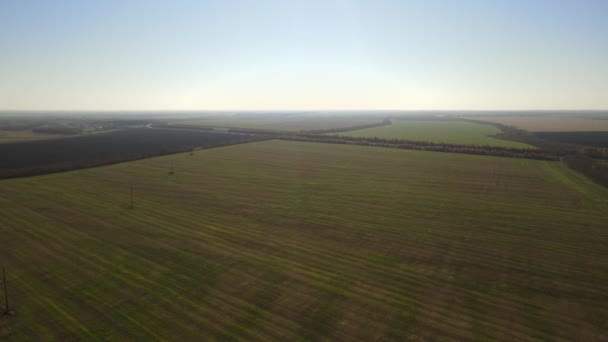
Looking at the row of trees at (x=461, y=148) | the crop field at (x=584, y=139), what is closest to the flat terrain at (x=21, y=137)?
the row of trees at (x=461, y=148)

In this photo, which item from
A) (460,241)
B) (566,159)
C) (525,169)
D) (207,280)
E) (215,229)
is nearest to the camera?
(207,280)

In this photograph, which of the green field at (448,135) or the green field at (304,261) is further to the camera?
the green field at (448,135)

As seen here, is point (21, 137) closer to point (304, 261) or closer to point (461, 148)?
point (304, 261)

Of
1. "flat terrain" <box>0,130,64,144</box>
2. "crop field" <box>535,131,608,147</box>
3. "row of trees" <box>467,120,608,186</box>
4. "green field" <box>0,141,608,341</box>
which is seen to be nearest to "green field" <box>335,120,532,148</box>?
"row of trees" <box>467,120,608,186</box>

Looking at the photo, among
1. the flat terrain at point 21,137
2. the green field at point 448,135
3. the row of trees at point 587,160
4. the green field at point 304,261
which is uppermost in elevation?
the green field at point 448,135

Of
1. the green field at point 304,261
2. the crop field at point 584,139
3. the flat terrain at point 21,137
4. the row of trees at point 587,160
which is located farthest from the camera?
the flat terrain at point 21,137

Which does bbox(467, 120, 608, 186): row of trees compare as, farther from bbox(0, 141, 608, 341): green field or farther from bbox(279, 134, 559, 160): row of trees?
bbox(0, 141, 608, 341): green field

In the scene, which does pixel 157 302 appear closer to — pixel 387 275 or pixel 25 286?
pixel 25 286

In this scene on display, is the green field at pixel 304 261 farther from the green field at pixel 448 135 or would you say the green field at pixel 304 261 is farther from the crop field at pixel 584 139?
the crop field at pixel 584 139

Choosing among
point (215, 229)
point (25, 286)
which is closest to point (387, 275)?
point (215, 229)
